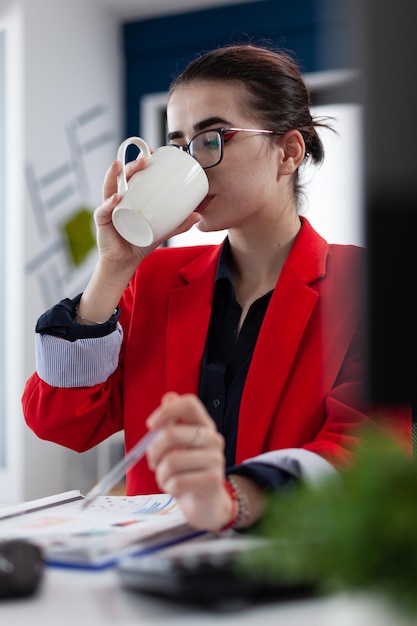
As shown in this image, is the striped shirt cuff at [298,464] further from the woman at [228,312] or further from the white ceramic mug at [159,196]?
the white ceramic mug at [159,196]

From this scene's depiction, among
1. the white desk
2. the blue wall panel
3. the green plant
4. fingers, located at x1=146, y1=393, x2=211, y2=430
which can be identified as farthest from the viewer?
the blue wall panel

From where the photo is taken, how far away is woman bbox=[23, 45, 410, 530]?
1198 mm

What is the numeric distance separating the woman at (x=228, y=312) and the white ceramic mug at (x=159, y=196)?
1.0 inches

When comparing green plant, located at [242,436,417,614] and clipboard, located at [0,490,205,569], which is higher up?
green plant, located at [242,436,417,614]

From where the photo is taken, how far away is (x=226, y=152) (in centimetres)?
134

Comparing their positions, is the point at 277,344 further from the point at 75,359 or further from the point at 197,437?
the point at 197,437

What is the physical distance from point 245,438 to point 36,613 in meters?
0.66

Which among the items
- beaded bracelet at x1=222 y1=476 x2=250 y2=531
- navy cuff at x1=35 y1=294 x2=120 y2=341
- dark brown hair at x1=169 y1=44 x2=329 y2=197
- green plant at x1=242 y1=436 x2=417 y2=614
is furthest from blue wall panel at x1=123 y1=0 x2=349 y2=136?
green plant at x1=242 y1=436 x2=417 y2=614

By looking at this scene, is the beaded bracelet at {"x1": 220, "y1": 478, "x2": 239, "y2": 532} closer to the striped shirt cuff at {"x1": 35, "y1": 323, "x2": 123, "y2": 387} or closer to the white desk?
the white desk

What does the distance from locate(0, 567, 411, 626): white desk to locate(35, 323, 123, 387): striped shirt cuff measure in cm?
63

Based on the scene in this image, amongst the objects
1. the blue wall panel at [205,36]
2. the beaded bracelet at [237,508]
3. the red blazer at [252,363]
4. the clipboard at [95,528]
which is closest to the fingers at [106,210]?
the red blazer at [252,363]

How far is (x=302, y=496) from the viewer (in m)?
0.39

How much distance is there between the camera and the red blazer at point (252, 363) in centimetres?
118

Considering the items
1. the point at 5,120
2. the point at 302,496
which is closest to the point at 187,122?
the point at 302,496
